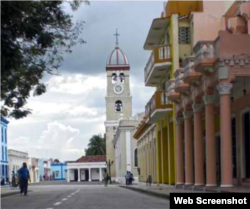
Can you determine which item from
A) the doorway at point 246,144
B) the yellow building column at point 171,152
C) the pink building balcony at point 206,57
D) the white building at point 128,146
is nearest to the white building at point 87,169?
the white building at point 128,146

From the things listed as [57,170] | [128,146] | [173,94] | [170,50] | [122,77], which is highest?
[122,77]

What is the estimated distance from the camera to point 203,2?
3512 centimetres

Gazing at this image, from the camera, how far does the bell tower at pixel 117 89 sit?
102062 mm

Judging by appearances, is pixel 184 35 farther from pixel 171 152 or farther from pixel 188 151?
pixel 188 151

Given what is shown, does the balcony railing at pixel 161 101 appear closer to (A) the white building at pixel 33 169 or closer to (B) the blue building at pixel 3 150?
(B) the blue building at pixel 3 150

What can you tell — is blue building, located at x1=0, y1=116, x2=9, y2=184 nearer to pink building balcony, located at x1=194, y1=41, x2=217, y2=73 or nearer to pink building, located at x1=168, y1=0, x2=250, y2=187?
pink building, located at x1=168, y1=0, x2=250, y2=187

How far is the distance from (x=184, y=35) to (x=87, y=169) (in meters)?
98.9

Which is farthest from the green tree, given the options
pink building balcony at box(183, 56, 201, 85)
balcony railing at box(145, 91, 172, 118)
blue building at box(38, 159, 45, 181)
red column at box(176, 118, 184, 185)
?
pink building balcony at box(183, 56, 201, 85)

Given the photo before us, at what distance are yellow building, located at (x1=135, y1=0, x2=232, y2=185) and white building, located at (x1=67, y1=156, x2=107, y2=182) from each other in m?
84.7

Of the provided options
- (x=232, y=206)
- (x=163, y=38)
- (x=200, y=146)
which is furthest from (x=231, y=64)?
(x=163, y=38)

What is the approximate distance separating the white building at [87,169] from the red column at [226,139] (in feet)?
347

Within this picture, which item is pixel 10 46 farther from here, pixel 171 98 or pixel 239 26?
pixel 171 98

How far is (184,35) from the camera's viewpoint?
36625 millimetres

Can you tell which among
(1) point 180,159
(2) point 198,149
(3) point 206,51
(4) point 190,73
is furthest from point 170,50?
(3) point 206,51
